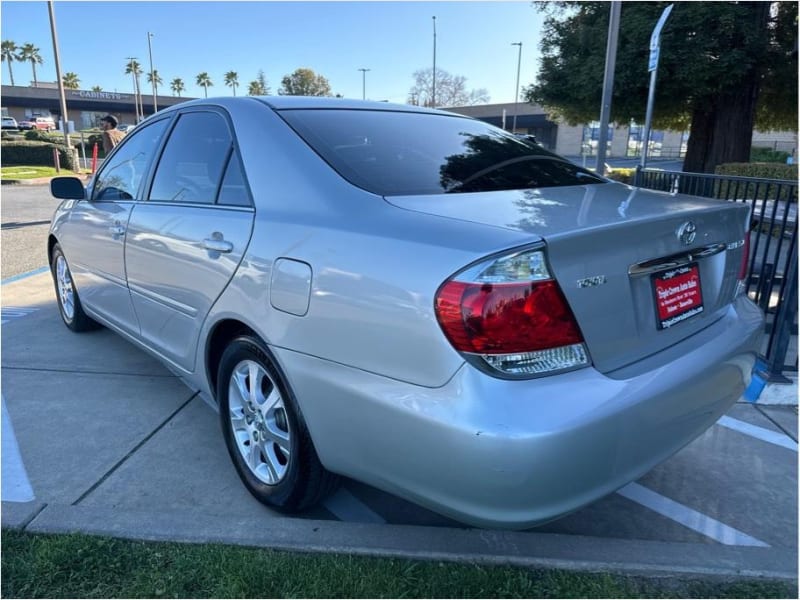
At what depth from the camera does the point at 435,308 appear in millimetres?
1730

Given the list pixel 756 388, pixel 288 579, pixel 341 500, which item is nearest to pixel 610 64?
pixel 756 388

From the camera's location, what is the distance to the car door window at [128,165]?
354 cm

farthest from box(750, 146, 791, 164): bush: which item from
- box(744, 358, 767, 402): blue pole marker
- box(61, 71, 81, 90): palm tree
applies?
box(61, 71, 81, 90): palm tree

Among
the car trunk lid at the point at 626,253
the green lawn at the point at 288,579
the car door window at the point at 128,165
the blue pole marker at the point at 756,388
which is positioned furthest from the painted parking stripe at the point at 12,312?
the blue pole marker at the point at 756,388

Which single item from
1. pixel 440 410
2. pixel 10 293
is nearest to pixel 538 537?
pixel 440 410

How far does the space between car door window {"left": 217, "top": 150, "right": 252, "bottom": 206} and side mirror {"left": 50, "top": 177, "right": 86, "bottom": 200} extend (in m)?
1.88

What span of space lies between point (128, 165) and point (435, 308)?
2.92 meters

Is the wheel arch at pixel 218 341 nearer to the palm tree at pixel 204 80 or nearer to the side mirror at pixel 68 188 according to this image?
the side mirror at pixel 68 188

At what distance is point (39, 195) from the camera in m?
15.3

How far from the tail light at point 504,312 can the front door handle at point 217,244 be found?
1167mm

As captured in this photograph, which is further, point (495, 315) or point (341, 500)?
point (341, 500)

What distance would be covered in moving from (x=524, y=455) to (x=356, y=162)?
4.38 ft

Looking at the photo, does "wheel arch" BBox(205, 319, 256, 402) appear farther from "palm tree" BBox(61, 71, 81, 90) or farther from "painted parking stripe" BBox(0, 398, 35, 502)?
"palm tree" BBox(61, 71, 81, 90)

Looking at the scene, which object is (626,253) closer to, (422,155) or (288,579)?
(422,155)
